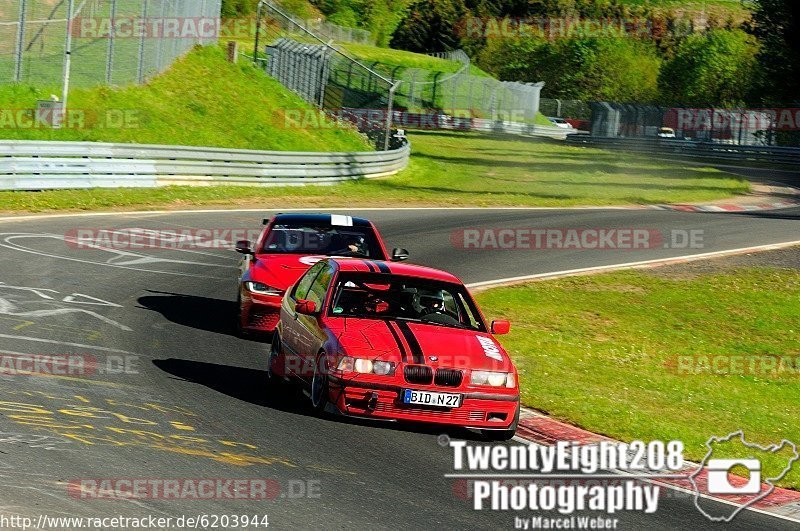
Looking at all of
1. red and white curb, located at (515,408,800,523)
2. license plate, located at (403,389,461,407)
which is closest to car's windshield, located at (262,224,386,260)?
red and white curb, located at (515,408,800,523)

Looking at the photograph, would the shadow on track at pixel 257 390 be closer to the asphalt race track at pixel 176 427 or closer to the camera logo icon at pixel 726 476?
the asphalt race track at pixel 176 427

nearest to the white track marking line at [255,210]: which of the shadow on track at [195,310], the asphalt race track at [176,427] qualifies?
the asphalt race track at [176,427]

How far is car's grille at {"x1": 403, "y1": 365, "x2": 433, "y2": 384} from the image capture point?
31.8ft

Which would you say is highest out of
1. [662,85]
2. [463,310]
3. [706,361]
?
[662,85]

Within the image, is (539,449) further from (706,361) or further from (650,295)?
(650,295)

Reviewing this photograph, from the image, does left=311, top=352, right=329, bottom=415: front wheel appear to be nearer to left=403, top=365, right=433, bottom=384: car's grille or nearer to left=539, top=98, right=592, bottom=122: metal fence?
left=403, top=365, right=433, bottom=384: car's grille

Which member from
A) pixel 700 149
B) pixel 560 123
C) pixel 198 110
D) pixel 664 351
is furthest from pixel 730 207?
pixel 560 123

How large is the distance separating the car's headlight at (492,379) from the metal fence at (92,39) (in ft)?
71.8

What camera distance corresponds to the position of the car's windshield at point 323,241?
14742 mm

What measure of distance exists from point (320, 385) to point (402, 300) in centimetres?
140

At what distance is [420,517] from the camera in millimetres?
7484

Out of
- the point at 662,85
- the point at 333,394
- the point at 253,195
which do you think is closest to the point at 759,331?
the point at 333,394

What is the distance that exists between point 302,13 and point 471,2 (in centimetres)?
2201

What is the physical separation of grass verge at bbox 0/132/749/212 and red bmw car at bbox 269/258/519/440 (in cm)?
1421
